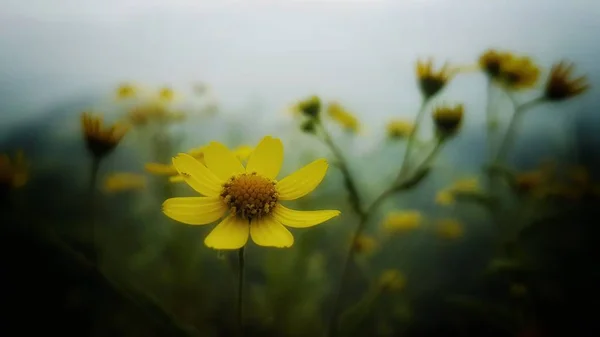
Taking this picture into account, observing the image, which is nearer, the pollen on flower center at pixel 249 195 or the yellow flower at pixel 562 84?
the pollen on flower center at pixel 249 195

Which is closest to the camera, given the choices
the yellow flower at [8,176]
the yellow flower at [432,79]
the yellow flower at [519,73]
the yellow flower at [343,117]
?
the yellow flower at [8,176]

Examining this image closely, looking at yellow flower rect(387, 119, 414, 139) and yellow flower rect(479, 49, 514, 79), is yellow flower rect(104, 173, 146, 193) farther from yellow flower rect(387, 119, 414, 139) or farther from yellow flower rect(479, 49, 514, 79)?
yellow flower rect(479, 49, 514, 79)

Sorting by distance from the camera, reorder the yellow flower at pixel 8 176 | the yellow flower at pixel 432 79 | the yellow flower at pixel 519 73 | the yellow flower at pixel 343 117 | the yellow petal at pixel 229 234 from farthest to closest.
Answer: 1. the yellow flower at pixel 343 117
2. the yellow flower at pixel 519 73
3. the yellow flower at pixel 432 79
4. the yellow flower at pixel 8 176
5. the yellow petal at pixel 229 234

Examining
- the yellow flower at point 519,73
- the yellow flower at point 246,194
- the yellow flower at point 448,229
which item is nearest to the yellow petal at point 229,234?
the yellow flower at point 246,194

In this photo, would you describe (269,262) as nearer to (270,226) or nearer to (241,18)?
(270,226)

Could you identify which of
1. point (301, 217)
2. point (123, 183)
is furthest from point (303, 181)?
point (123, 183)

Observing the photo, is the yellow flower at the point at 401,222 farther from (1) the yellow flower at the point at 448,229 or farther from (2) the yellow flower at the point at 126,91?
(2) the yellow flower at the point at 126,91
